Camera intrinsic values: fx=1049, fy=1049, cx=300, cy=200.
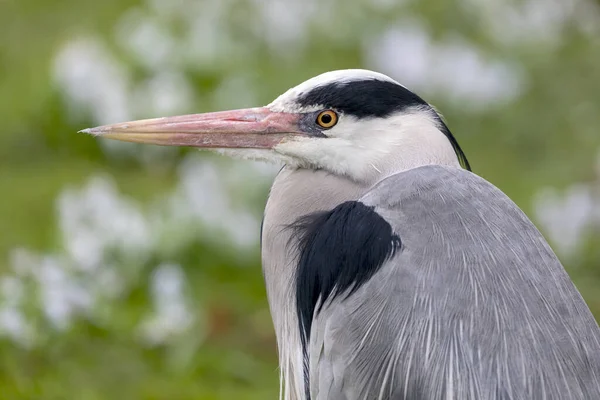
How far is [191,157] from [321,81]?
2.35m

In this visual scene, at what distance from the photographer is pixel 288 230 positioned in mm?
2244

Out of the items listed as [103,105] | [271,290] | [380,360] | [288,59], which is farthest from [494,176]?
[380,360]

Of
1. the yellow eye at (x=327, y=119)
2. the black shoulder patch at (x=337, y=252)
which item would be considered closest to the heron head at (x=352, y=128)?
the yellow eye at (x=327, y=119)

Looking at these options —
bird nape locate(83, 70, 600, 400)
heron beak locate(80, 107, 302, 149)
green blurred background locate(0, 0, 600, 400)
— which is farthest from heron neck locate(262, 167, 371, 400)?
green blurred background locate(0, 0, 600, 400)

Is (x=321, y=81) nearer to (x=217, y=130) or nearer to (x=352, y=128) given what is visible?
(x=352, y=128)

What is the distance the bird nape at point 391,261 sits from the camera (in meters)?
1.89

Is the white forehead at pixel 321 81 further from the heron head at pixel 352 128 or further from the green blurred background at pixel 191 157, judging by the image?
the green blurred background at pixel 191 157

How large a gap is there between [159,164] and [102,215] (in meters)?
0.75

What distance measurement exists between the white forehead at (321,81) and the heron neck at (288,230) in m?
0.14

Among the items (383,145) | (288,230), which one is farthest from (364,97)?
(288,230)

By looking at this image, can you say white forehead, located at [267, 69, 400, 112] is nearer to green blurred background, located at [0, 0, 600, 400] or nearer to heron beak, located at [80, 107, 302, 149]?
heron beak, located at [80, 107, 302, 149]

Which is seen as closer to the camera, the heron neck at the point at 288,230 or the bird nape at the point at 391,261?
the bird nape at the point at 391,261

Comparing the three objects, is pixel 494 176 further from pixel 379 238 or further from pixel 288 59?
pixel 379 238

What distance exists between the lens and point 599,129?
4.96 metres
